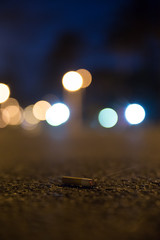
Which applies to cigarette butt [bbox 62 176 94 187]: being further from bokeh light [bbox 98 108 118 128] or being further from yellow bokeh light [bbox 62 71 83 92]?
bokeh light [bbox 98 108 118 128]

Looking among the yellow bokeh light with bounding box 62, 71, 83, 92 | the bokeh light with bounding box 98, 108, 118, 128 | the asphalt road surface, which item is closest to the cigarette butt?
the asphalt road surface

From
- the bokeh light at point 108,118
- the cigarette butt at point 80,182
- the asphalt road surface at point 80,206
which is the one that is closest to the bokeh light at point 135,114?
the bokeh light at point 108,118

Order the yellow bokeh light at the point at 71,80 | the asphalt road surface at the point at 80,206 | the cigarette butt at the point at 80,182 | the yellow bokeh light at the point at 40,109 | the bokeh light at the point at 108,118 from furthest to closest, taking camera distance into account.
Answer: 1. the yellow bokeh light at the point at 40,109
2. the bokeh light at the point at 108,118
3. the yellow bokeh light at the point at 71,80
4. the cigarette butt at the point at 80,182
5. the asphalt road surface at the point at 80,206

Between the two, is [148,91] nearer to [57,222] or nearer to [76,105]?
[76,105]

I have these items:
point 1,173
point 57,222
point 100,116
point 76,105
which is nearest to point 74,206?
point 57,222

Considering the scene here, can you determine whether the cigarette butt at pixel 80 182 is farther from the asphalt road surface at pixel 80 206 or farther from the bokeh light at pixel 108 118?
the bokeh light at pixel 108 118

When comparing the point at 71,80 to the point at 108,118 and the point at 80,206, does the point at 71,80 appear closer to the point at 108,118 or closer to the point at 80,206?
the point at 108,118
